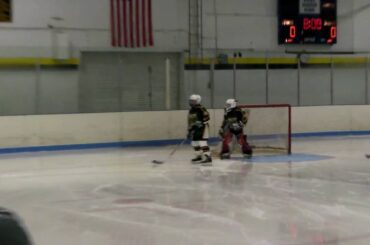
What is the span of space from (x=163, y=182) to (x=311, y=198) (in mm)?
2445

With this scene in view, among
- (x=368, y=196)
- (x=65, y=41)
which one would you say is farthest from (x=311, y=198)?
(x=65, y=41)

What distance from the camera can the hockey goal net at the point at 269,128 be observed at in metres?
13.7

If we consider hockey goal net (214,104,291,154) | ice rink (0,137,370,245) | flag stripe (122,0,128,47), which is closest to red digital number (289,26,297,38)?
hockey goal net (214,104,291,154)

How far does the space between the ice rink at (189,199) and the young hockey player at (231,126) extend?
409mm

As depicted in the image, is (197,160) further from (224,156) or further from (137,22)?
(137,22)

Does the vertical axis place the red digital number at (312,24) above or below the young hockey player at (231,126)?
above

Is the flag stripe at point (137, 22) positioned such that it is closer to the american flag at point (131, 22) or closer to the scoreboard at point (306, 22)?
the american flag at point (131, 22)

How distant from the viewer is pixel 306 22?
58.1 feet

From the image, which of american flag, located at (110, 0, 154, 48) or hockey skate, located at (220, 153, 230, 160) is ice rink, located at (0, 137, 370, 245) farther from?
american flag, located at (110, 0, 154, 48)

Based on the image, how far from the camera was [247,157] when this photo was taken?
1257cm

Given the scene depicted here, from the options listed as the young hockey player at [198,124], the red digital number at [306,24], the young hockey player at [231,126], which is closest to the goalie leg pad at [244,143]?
the young hockey player at [231,126]

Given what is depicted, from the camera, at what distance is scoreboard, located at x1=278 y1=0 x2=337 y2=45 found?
1777 centimetres

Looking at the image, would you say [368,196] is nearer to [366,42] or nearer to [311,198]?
[311,198]

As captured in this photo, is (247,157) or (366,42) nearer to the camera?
(247,157)
